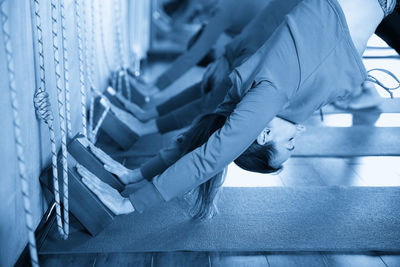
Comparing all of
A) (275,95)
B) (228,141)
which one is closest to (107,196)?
(228,141)

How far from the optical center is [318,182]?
216cm

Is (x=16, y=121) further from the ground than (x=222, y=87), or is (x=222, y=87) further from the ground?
(x=16, y=121)

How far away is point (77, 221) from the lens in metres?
1.76

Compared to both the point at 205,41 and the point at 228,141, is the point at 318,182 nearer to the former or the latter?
the point at 228,141

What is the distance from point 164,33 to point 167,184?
4.37 metres

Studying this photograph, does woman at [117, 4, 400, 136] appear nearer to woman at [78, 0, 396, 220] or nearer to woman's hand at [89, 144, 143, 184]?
woman at [78, 0, 396, 220]

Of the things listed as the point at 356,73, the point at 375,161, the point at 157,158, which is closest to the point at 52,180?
the point at 157,158

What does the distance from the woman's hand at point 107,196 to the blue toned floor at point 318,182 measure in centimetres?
16

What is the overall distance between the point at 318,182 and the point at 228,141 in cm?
88

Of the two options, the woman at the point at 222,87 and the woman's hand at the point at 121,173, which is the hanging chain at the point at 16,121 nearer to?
the woman's hand at the point at 121,173

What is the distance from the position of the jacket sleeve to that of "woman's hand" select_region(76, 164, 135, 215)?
5.7 inches

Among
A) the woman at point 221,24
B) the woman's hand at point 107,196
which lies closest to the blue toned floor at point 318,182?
the woman's hand at point 107,196

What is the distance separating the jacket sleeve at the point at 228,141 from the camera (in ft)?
4.73

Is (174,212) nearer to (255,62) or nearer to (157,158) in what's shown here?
(157,158)
